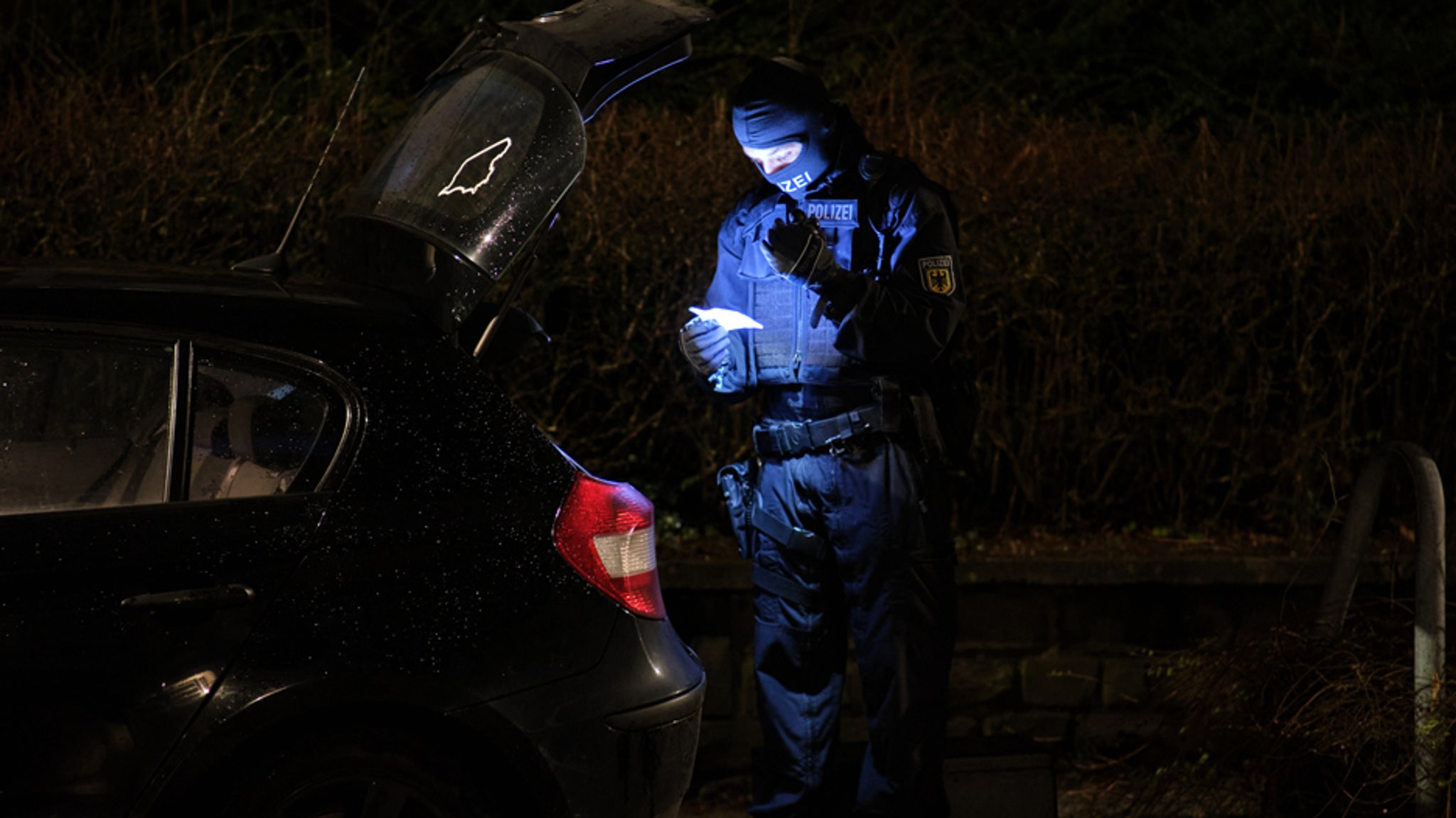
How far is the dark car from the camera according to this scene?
2.79 m

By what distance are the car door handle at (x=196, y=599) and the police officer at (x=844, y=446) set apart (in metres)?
1.49

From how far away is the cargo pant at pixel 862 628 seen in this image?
12.8 feet

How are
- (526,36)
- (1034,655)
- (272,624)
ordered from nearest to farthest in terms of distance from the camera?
(272,624) < (526,36) < (1034,655)

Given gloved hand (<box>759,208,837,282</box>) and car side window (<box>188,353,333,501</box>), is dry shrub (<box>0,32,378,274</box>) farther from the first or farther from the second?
car side window (<box>188,353,333,501</box>)

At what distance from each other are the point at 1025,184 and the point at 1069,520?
133cm

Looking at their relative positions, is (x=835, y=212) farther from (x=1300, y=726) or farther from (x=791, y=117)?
(x=1300, y=726)

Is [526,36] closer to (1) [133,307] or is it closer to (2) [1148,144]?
(1) [133,307]

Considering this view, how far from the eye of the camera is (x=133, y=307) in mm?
2973

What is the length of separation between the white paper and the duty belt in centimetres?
27

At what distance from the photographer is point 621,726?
3.15m

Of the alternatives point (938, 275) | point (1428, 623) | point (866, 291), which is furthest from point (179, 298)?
point (1428, 623)

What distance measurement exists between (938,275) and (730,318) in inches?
21.6

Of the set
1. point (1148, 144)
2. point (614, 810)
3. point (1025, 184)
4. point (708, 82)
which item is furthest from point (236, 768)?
point (708, 82)

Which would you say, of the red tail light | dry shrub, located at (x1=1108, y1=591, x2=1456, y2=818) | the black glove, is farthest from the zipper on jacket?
dry shrub, located at (x1=1108, y1=591, x2=1456, y2=818)
